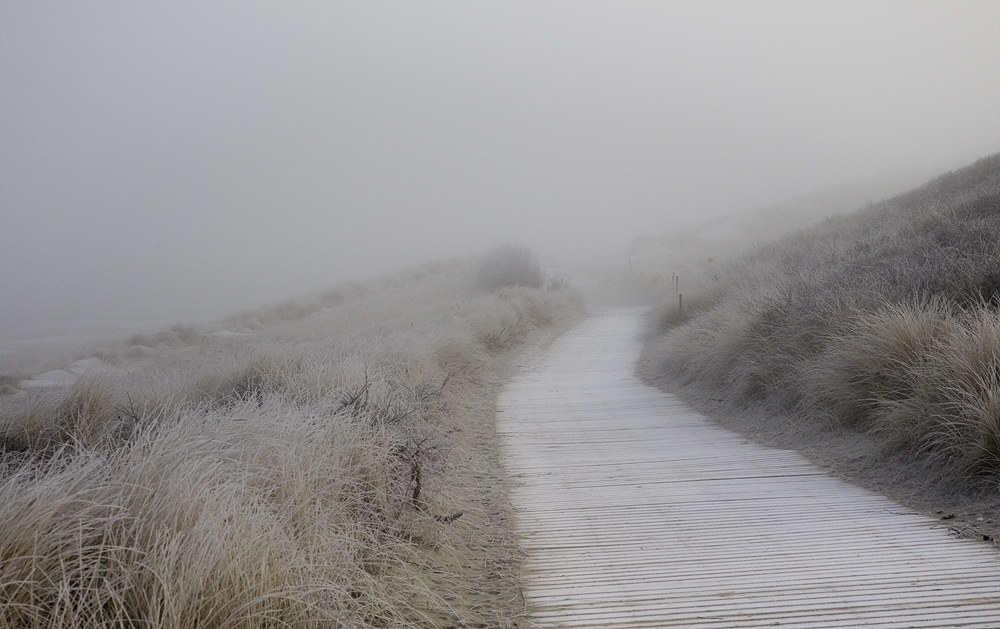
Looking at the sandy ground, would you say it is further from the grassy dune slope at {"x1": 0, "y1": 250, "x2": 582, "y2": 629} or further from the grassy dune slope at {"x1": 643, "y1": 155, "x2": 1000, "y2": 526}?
the grassy dune slope at {"x1": 643, "y1": 155, "x2": 1000, "y2": 526}

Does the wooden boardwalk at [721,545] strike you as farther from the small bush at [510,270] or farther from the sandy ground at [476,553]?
the small bush at [510,270]

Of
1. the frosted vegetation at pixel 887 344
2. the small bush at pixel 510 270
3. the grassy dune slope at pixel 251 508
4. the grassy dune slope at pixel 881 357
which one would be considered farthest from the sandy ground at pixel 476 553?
the small bush at pixel 510 270

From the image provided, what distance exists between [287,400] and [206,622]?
3.45 metres

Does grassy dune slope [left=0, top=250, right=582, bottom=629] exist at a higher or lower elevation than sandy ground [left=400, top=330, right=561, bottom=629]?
higher

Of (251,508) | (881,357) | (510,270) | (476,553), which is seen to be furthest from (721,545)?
(510,270)

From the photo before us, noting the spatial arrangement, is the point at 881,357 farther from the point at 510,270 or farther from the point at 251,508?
the point at 510,270

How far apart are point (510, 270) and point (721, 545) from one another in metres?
24.8

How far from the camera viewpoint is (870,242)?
1136 cm

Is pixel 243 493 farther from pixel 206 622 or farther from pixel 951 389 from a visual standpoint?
pixel 951 389

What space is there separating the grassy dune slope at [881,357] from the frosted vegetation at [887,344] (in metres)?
0.02

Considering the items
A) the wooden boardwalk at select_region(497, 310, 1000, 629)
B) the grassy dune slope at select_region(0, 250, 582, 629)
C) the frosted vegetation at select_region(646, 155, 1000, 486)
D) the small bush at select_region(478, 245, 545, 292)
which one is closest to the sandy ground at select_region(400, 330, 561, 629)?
the grassy dune slope at select_region(0, 250, 582, 629)

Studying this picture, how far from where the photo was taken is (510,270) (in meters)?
28.7

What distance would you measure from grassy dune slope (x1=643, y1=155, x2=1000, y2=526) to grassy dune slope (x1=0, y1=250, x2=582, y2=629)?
314 cm

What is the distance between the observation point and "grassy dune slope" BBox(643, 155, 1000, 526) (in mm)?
4895
